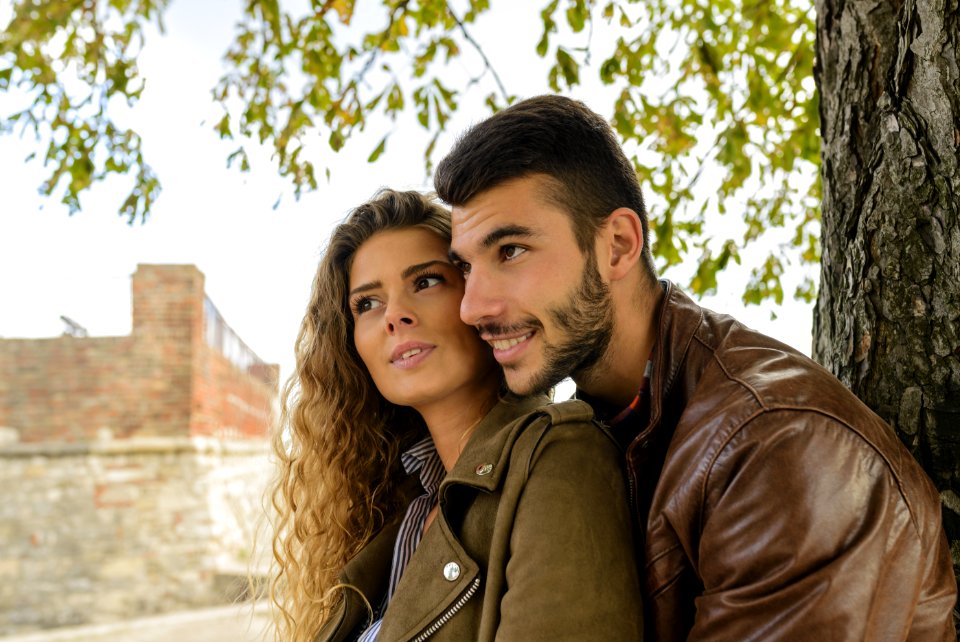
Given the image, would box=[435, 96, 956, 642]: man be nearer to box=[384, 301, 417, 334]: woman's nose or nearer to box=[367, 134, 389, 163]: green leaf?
box=[384, 301, 417, 334]: woman's nose

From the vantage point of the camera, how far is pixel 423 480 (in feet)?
8.63

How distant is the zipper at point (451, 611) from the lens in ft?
6.15

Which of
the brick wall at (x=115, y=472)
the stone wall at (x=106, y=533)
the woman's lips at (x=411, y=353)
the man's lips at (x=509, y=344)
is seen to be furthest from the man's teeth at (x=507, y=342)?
the stone wall at (x=106, y=533)

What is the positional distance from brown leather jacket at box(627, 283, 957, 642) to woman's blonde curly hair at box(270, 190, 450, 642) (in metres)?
1.28

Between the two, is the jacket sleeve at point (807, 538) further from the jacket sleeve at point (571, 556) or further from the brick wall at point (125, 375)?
the brick wall at point (125, 375)

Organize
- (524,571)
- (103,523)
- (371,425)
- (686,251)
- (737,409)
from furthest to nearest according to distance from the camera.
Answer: (103,523), (686,251), (371,425), (524,571), (737,409)

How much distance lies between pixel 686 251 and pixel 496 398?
3121 millimetres

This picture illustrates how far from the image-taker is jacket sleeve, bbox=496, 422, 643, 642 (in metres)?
1.64

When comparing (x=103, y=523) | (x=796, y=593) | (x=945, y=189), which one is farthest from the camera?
(x=103, y=523)

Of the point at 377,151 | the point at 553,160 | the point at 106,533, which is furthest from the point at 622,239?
the point at 106,533

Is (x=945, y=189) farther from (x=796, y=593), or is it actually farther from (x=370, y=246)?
(x=370, y=246)

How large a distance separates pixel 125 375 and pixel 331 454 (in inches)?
470

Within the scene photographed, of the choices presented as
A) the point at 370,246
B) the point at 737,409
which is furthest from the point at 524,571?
the point at 370,246

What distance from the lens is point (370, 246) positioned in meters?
2.57
